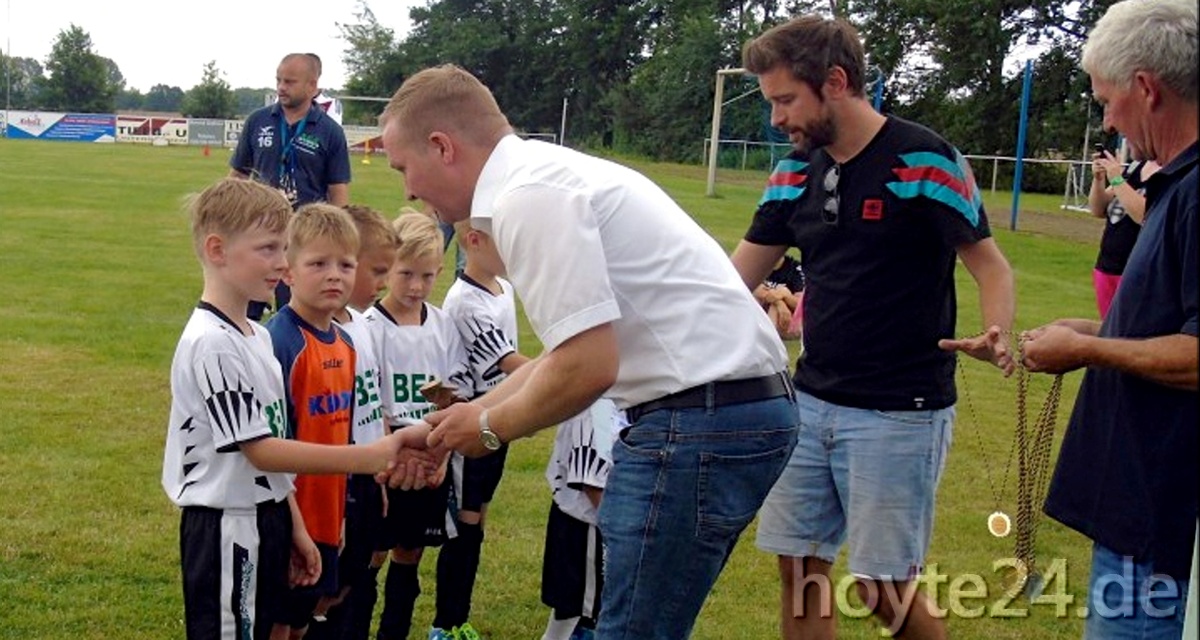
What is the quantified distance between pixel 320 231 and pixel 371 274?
554mm

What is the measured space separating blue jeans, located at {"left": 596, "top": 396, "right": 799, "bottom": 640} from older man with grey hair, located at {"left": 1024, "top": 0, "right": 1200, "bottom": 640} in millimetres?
682

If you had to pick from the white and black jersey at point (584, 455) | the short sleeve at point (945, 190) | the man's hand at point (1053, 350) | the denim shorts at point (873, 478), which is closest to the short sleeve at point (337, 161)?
the white and black jersey at point (584, 455)

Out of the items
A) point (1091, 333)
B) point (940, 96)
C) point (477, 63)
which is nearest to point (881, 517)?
point (1091, 333)

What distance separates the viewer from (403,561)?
5137 millimetres

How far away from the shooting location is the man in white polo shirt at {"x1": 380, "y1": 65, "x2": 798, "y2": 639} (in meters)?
3.02

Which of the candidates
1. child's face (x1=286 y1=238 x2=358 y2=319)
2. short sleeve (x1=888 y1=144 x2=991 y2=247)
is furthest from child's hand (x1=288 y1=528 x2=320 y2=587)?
short sleeve (x1=888 y1=144 x2=991 y2=247)

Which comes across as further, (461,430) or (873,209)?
(873,209)

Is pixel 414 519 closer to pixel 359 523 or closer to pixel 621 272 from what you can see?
pixel 359 523

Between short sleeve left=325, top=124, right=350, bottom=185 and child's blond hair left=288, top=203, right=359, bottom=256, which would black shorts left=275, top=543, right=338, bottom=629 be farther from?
short sleeve left=325, top=124, right=350, bottom=185

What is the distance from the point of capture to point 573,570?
5176 millimetres

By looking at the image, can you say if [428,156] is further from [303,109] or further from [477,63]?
[477,63]

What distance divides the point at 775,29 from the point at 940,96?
4851cm

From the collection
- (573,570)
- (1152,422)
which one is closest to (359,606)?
(573,570)

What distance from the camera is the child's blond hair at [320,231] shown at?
4344 millimetres
